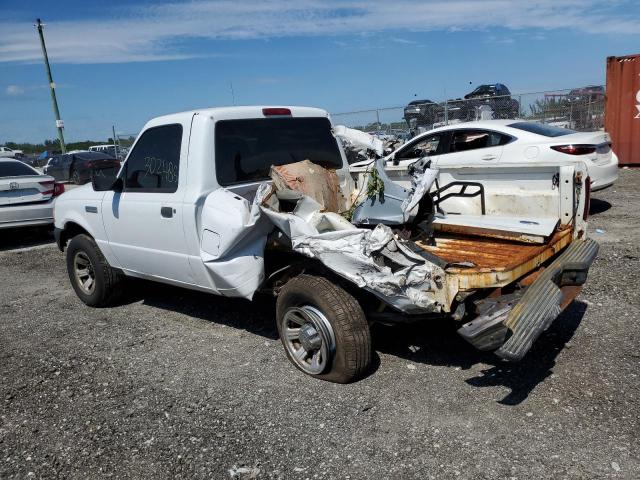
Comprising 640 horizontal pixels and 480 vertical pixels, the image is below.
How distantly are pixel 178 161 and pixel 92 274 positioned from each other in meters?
2.18

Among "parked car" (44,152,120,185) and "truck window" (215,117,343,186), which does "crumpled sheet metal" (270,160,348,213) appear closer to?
"truck window" (215,117,343,186)

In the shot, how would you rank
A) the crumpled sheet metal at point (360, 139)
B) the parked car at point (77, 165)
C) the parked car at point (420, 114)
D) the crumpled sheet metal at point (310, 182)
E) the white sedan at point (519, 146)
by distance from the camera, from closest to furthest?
1. the crumpled sheet metal at point (310, 182)
2. the crumpled sheet metal at point (360, 139)
3. the white sedan at point (519, 146)
4. the parked car at point (420, 114)
5. the parked car at point (77, 165)

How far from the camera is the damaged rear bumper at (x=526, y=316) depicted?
322 cm

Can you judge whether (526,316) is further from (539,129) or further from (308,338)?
(539,129)

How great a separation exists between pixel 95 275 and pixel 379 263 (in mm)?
3662

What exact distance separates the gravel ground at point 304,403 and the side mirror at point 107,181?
53.4 inches

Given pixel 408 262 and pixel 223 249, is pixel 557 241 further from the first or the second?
pixel 223 249

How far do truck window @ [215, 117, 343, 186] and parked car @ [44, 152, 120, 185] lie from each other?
18436 millimetres

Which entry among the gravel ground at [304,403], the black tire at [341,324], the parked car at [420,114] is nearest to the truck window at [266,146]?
the black tire at [341,324]

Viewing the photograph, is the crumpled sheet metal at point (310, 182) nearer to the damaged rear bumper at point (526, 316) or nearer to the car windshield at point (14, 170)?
the damaged rear bumper at point (526, 316)

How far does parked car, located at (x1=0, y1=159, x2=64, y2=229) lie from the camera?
32.8 feet

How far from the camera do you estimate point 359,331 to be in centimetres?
380

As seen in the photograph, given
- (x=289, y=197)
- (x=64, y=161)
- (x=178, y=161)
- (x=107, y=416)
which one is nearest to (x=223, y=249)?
(x=289, y=197)

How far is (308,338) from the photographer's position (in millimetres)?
3979
